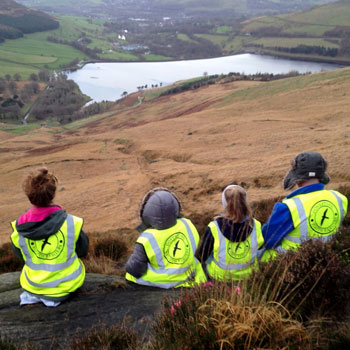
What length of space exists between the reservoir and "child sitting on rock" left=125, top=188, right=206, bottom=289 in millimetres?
74090

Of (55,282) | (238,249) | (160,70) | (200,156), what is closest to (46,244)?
(55,282)

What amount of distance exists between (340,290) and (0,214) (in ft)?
38.8

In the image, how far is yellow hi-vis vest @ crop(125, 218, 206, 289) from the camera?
3434 millimetres

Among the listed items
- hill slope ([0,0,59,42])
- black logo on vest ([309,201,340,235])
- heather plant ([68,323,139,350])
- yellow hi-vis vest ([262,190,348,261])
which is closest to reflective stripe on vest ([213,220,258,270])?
yellow hi-vis vest ([262,190,348,261])

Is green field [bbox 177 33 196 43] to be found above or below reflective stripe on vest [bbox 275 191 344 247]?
Result: above

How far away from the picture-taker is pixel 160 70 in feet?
340

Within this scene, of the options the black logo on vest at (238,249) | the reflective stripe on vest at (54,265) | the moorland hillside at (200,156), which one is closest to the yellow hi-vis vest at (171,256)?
the black logo on vest at (238,249)

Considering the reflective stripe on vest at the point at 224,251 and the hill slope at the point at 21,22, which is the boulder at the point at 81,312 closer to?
the reflective stripe on vest at the point at 224,251

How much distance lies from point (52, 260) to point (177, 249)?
1355mm

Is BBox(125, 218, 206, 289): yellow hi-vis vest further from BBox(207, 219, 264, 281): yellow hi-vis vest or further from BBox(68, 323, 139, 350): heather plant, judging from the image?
BBox(68, 323, 139, 350): heather plant

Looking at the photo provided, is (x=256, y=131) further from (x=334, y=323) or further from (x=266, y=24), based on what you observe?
(x=266, y=24)

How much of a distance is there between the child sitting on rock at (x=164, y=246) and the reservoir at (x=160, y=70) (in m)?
74.1

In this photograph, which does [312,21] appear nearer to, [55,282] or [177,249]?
[177,249]

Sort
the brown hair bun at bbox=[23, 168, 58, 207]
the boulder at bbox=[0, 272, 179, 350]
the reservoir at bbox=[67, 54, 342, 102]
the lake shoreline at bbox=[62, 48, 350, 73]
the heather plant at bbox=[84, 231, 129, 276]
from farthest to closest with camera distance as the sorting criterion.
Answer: the lake shoreline at bbox=[62, 48, 350, 73]
the reservoir at bbox=[67, 54, 342, 102]
the heather plant at bbox=[84, 231, 129, 276]
the brown hair bun at bbox=[23, 168, 58, 207]
the boulder at bbox=[0, 272, 179, 350]
